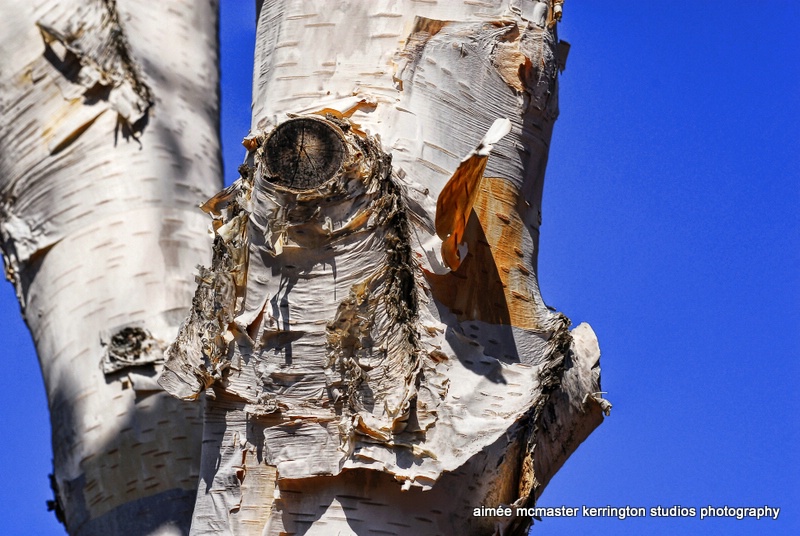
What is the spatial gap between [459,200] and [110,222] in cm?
94

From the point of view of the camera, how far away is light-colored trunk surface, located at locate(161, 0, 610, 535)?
113 cm

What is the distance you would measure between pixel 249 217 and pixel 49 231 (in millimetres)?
949

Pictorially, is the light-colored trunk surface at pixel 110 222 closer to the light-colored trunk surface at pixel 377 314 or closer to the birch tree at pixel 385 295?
the birch tree at pixel 385 295

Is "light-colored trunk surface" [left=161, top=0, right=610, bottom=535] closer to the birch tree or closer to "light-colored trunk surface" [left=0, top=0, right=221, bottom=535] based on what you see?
the birch tree

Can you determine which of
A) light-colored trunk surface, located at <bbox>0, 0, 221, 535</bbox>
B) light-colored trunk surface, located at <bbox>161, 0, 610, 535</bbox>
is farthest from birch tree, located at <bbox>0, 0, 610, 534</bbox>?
light-colored trunk surface, located at <bbox>0, 0, 221, 535</bbox>

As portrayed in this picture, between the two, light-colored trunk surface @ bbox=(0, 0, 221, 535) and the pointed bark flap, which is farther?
light-colored trunk surface @ bbox=(0, 0, 221, 535)

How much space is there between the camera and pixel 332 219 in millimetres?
1151

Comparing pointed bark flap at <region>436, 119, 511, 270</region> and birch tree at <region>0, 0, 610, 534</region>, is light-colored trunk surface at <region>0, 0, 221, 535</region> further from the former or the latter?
pointed bark flap at <region>436, 119, 511, 270</region>

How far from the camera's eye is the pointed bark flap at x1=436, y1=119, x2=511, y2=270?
1.21m

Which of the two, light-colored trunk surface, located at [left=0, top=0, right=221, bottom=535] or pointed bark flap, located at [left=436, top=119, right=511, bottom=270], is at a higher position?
light-colored trunk surface, located at [left=0, top=0, right=221, bottom=535]

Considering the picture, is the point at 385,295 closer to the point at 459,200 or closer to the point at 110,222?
the point at 459,200

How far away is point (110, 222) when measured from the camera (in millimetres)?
1949

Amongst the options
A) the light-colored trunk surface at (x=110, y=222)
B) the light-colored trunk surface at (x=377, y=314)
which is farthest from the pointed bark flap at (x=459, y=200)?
the light-colored trunk surface at (x=110, y=222)

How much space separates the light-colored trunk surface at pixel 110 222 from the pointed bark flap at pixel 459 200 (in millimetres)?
762
